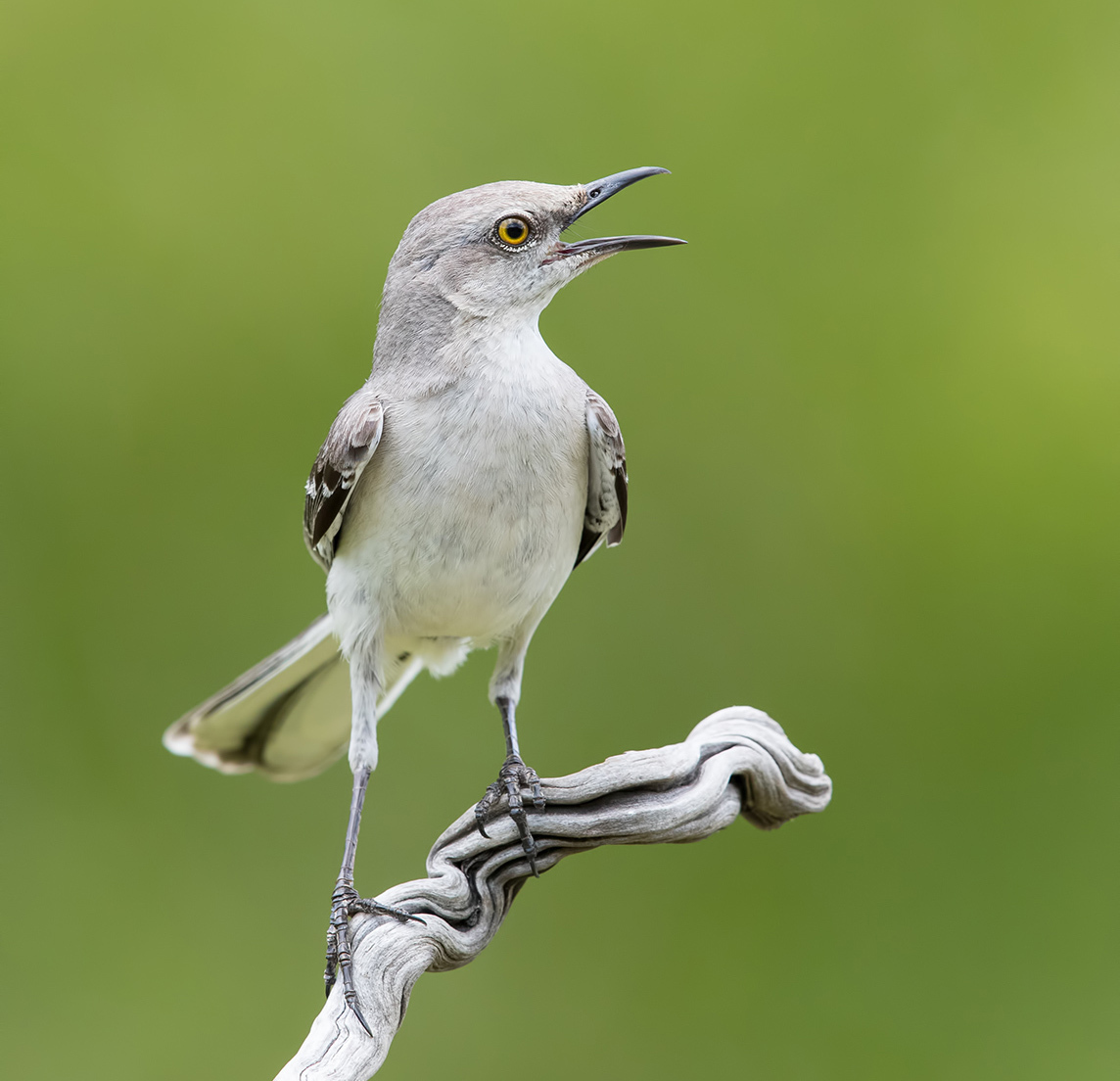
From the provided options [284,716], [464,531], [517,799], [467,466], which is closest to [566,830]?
[517,799]

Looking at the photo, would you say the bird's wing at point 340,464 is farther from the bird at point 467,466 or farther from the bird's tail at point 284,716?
the bird's tail at point 284,716

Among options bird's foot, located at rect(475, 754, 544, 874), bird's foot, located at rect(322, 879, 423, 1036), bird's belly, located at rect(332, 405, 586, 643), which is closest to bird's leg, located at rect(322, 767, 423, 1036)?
bird's foot, located at rect(322, 879, 423, 1036)

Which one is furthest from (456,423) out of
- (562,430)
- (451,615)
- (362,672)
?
(362,672)

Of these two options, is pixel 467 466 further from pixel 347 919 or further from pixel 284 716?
pixel 284 716

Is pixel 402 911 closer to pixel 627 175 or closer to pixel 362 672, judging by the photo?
pixel 362 672

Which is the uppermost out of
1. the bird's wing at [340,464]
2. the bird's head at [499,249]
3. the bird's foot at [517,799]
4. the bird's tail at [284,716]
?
the bird's head at [499,249]

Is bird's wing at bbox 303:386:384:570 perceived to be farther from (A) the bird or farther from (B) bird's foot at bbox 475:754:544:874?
(B) bird's foot at bbox 475:754:544:874

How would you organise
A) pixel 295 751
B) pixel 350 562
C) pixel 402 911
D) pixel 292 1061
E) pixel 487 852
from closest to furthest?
A: 1. pixel 292 1061
2. pixel 402 911
3. pixel 487 852
4. pixel 350 562
5. pixel 295 751

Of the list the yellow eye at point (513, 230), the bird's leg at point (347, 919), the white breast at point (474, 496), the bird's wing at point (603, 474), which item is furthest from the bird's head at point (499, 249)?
the bird's leg at point (347, 919)
